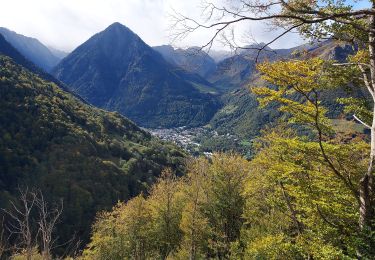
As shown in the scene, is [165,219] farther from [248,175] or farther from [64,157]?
[64,157]

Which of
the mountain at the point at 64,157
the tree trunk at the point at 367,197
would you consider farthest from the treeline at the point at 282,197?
the mountain at the point at 64,157

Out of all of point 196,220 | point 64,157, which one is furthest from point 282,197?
point 64,157

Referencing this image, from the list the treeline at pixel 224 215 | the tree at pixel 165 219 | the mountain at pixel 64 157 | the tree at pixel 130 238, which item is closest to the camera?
the treeline at pixel 224 215

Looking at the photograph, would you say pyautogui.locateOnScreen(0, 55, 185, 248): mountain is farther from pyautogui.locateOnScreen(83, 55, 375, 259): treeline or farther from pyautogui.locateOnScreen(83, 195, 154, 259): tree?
pyautogui.locateOnScreen(83, 55, 375, 259): treeline

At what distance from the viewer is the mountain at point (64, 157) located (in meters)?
93.8

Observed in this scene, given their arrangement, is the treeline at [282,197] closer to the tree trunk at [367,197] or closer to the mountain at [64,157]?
the tree trunk at [367,197]

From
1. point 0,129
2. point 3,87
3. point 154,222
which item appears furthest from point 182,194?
point 3,87

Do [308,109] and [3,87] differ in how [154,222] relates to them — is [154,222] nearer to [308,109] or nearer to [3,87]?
[308,109]

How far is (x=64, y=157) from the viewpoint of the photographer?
351 ft

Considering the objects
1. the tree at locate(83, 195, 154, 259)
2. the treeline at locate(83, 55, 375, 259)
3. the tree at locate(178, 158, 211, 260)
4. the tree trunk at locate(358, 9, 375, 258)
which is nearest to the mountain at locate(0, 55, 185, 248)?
the tree at locate(83, 195, 154, 259)

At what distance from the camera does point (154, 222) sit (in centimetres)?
4334

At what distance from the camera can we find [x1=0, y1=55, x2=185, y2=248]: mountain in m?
93.8

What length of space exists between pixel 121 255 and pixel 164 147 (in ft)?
420

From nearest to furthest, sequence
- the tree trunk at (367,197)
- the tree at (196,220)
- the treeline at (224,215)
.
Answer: the tree trunk at (367,197) < the treeline at (224,215) < the tree at (196,220)
